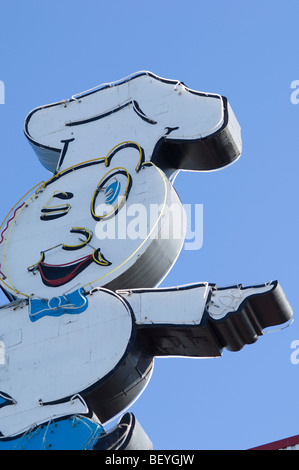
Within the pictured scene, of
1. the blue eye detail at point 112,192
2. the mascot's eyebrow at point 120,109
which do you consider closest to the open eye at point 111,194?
the blue eye detail at point 112,192

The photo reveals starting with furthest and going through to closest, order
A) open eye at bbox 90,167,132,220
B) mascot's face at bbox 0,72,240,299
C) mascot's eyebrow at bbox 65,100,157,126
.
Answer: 1. mascot's eyebrow at bbox 65,100,157,126
2. open eye at bbox 90,167,132,220
3. mascot's face at bbox 0,72,240,299

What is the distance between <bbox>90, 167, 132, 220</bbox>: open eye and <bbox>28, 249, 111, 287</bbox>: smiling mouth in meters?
0.86

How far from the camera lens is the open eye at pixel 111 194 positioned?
22969mm

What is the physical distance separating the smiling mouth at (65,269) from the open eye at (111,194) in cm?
86

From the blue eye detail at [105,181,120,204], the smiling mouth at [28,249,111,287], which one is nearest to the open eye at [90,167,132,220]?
the blue eye detail at [105,181,120,204]

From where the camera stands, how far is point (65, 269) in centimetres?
2266

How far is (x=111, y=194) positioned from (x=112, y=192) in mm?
44

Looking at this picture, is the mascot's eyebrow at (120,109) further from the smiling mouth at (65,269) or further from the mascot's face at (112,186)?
the smiling mouth at (65,269)

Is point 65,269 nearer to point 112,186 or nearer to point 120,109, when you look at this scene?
point 112,186

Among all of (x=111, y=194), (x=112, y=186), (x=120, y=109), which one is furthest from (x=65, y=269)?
(x=120, y=109)

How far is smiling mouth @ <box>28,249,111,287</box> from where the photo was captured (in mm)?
22438

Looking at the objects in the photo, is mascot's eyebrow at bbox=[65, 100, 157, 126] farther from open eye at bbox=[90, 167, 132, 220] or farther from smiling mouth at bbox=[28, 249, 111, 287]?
smiling mouth at bbox=[28, 249, 111, 287]

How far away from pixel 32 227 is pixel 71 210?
0.81 meters
